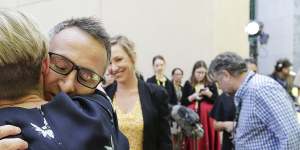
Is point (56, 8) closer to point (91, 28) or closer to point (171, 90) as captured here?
point (171, 90)

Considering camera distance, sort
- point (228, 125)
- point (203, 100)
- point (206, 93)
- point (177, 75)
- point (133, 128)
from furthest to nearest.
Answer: point (177, 75), point (203, 100), point (206, 93), point (228, 125), point (133, 128)

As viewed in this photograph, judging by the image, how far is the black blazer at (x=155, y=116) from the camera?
362cm

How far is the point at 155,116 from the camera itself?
3.66 metres

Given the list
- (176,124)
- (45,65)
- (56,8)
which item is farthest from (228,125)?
(45,65)

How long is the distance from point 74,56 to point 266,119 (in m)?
2.32

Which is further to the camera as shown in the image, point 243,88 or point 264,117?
point 243,88

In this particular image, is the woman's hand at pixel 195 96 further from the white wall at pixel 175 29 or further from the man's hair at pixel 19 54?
the man's hair at pixel 19 54

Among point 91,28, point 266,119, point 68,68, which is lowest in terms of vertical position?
point 266,119

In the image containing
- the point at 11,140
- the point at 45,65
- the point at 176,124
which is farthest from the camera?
the point at 176,124

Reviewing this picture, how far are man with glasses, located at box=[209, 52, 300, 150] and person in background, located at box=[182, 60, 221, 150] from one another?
327 cm

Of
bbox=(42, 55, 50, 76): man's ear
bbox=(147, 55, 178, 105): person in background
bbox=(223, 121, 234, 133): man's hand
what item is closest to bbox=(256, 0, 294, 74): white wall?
bbox=(147, 55, 178, 105): person in background

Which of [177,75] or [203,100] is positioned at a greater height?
[177,75]

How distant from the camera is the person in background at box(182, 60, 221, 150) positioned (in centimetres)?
732

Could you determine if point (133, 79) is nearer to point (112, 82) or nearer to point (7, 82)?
point (112, 82)
